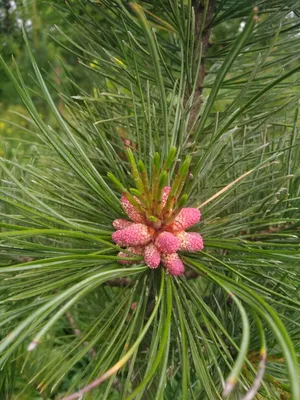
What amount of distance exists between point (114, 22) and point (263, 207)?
0.93 ft

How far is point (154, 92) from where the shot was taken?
2.02 feet

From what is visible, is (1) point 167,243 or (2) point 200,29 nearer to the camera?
(1) point 167,243

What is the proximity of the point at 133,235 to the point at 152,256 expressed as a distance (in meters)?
0.02

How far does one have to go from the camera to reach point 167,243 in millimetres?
380

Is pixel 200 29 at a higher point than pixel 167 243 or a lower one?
higher

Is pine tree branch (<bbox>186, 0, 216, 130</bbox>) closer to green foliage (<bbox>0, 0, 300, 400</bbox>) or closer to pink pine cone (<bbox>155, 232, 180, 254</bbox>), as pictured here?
green foliage (<bbox>0, 0, 300, 400</bbox>)

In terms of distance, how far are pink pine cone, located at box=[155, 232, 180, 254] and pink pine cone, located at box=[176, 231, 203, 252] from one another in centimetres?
1

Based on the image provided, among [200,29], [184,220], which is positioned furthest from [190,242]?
[200,29]

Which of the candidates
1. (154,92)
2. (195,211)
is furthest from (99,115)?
(195,211)

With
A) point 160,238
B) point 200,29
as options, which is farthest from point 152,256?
point 200,29

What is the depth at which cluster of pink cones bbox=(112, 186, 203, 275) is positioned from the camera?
1.27 feet

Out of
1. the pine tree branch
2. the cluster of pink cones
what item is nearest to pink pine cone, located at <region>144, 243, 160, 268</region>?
the cluster of pink cones

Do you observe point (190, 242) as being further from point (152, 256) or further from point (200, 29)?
point (200, 29)

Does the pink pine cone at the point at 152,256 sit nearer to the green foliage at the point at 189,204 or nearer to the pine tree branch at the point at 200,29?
the green foliage at the point at 189,204
